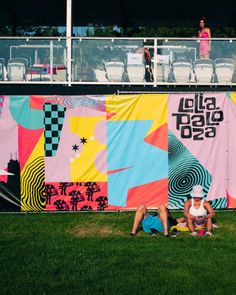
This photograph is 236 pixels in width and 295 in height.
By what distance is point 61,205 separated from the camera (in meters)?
12.9

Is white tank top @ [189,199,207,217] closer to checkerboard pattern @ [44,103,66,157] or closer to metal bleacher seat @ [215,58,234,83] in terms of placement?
checkerboard pattern @ [44,103,66,157]

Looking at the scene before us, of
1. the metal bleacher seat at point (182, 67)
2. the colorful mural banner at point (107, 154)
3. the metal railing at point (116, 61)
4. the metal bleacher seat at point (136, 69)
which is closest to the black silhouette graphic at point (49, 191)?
the colorful mural banner at point (107, 154)

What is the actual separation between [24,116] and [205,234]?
4.91 meters

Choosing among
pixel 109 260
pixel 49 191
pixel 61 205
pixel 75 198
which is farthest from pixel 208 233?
pixel 49 191

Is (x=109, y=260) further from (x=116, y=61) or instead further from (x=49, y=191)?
(x=116, y=61)

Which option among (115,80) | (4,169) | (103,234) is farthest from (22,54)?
(103,234)

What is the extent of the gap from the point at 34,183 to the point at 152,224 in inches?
134

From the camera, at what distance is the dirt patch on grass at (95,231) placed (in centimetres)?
1039

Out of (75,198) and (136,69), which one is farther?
(136,69)

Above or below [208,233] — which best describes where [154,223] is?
above

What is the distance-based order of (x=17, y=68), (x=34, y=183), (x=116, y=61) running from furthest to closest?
1. (x=17, y=68)
2. (x=116, y=61)
3. (x=34, y=183)

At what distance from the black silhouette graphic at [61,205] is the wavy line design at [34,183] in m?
0.28

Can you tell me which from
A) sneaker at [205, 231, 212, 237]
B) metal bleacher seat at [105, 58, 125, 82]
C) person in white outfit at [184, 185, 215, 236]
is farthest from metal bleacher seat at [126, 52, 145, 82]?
sneaker at [205, 231, 212, 237]

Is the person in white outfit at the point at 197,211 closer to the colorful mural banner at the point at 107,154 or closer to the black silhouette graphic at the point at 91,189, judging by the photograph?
the colorful mural banner at the point at 107,154
